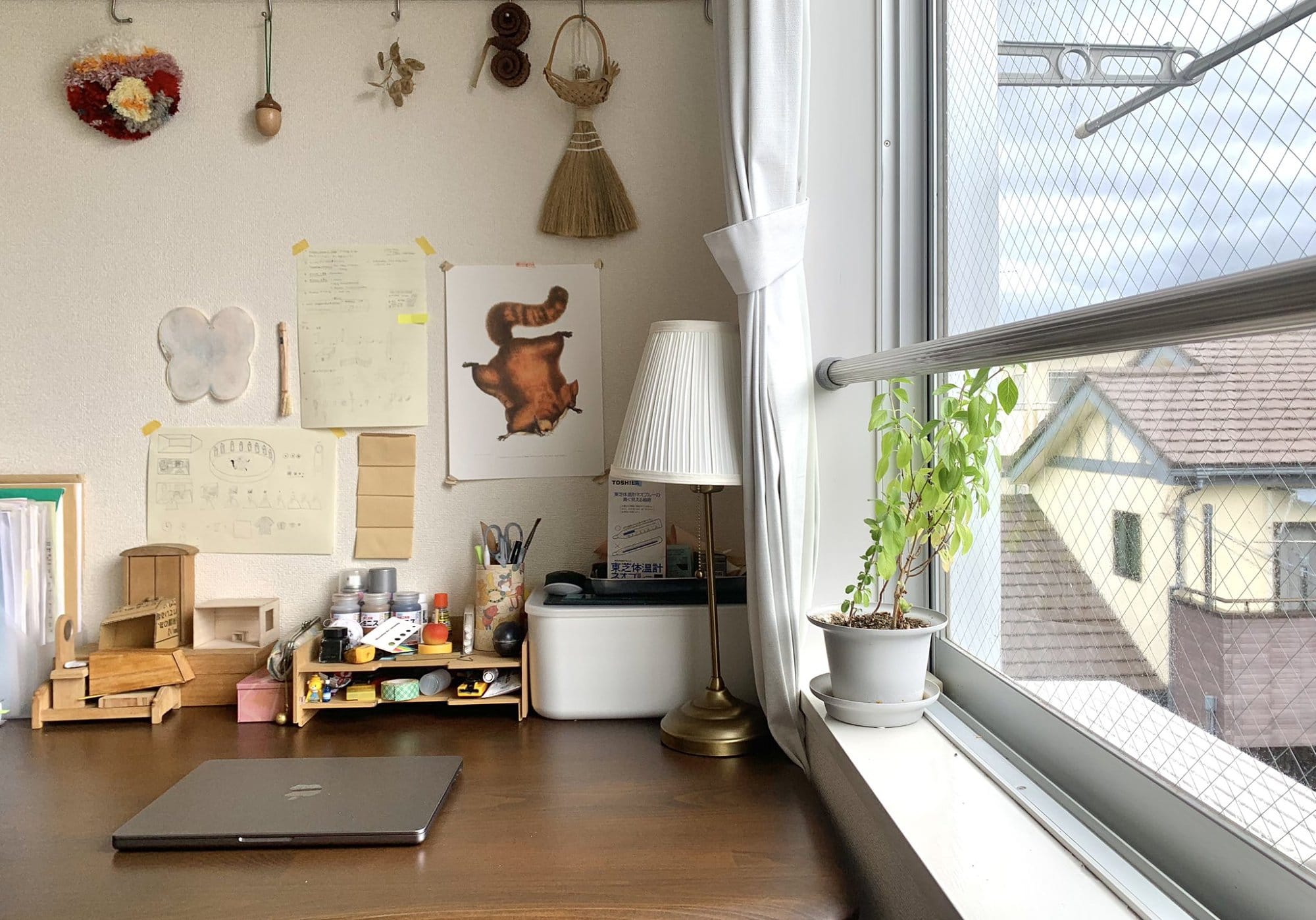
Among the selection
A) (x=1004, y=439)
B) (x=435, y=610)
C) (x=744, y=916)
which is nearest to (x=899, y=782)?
(x=744, y=916)

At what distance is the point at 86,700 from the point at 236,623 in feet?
0.80

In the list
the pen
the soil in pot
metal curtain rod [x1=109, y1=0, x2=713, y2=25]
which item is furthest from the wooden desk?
metal curtain rod [x1=109, y1=0, x2=713, y2=25]

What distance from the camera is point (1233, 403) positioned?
0.64 m

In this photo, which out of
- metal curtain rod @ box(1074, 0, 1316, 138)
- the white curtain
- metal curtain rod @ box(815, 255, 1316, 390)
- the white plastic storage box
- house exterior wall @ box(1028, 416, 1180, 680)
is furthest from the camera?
the white plastic storage box

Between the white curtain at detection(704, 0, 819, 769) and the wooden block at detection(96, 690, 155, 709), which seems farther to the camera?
the wooden block at detection(96, 690, 155, 709)

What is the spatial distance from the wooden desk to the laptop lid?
16mm

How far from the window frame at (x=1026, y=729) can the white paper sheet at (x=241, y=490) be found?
94 cm

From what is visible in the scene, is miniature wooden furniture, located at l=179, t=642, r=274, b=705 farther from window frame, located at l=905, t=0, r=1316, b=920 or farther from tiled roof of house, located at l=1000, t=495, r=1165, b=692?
tiled roof of house, located at l=1000, t=495, r=1165, b=692

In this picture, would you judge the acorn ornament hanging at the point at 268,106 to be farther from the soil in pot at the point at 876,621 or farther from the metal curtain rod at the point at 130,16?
the soil in pot at the point at 876,621

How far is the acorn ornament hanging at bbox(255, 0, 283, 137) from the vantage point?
1.58 metres

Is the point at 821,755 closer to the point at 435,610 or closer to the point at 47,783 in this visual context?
the point at 435,610

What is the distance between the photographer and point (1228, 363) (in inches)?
25.1

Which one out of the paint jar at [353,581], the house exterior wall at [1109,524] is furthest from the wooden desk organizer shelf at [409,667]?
the house exterior wall at [1109,524]

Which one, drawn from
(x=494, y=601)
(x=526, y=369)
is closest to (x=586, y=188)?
(x=526, y=369)
